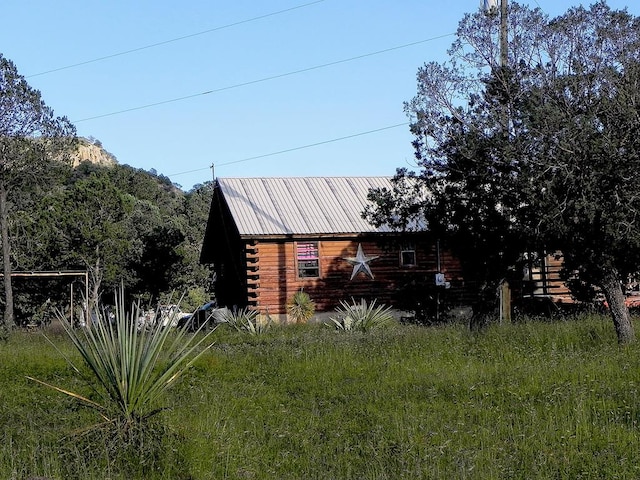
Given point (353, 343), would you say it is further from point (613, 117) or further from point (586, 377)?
point (613, 117)

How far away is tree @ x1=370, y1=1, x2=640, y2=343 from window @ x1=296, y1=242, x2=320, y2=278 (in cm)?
1068

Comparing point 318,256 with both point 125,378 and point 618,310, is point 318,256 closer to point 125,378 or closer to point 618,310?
point 618,310

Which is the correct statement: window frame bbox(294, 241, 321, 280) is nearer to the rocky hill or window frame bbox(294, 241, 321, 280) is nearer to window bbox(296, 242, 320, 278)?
window bbox(296, 242, 320, 278)

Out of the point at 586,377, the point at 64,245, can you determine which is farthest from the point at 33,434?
the point at 64,245

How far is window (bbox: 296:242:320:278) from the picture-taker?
91.9ft

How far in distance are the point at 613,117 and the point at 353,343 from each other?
6.20m

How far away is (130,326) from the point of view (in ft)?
27.5

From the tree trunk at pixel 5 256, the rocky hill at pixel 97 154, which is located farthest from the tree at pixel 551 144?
the rocky hill at pixel 97 154

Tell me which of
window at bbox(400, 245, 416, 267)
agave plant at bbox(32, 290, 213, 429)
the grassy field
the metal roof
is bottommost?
the grassy field

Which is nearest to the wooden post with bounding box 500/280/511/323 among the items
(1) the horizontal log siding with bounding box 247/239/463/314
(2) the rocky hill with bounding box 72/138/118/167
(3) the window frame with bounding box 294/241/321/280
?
(1) the horizontal log siding with bounding box 247/239/463/314

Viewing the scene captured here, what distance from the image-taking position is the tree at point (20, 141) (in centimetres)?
2569

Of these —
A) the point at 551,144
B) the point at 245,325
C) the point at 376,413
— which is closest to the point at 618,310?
the point at 551,144

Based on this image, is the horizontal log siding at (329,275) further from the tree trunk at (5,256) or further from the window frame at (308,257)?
the tree trunk at (5,256)

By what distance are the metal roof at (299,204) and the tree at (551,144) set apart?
1032 centimetres
